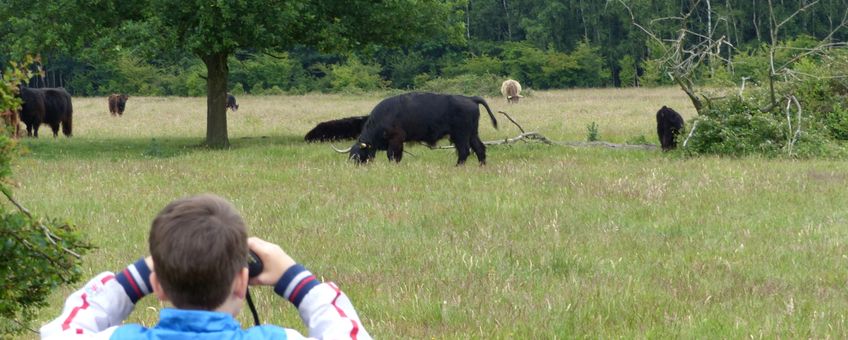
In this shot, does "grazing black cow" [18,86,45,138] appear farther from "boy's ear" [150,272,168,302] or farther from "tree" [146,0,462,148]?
"boy's ear" [150,272,168,302]

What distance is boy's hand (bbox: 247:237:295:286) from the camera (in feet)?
8.30

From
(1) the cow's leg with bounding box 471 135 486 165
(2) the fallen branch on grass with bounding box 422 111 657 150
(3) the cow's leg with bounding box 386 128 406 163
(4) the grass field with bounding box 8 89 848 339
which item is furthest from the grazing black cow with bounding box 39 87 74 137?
(1) the cow's leg with bounding box 471 135 486 165

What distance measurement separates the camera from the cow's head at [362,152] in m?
16.6

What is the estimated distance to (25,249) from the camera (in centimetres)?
435

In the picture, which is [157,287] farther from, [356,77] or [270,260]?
[356,77]

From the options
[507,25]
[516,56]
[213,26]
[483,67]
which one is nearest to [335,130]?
[213,26]

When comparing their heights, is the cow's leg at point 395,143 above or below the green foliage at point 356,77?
above

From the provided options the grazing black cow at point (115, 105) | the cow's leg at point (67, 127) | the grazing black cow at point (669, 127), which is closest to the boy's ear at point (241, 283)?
the grazing black cow at point (669, 127)

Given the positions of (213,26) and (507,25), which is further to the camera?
(507,25)

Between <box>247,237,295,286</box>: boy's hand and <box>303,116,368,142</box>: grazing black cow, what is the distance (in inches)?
806

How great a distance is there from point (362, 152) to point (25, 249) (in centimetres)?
1238

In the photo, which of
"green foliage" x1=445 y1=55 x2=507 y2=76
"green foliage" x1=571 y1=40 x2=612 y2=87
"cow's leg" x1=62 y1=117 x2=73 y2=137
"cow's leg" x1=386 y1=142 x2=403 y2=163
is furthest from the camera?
"green foliage" x1=445 y1=55 x2=507 y2=76

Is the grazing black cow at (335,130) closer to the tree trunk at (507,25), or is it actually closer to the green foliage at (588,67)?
the green foliage at (588,67)

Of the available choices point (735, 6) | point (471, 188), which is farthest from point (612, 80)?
point (471, 188)
